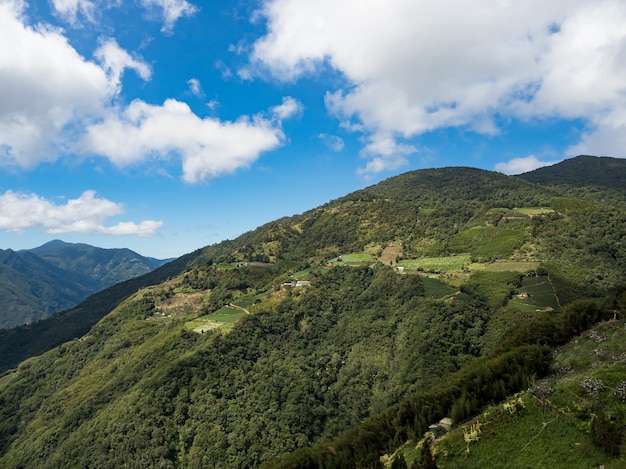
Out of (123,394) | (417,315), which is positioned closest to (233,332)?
(123,394)

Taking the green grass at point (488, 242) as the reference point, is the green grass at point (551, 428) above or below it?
below

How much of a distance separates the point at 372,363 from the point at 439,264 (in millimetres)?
43839

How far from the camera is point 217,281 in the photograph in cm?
15775

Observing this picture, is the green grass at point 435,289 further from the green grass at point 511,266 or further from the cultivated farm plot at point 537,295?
the cultivated farm plot at point 537,295

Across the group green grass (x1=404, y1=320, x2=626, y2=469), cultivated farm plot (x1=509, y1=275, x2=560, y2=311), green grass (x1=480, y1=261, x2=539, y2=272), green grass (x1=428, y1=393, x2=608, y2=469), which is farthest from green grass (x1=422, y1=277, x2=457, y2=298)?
green grass (x1=428, y1=393, x2=608, y2=469)

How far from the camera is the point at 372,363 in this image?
85.7m

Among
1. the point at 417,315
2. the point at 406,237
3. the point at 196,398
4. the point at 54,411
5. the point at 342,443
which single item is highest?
the point at 406,237

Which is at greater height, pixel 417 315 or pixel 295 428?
pixel 417 315

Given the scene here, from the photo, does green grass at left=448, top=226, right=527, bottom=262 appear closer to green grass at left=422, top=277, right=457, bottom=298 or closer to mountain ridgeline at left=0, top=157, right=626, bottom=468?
A: mountain ridgeline at left=0, top=157, right=626, bottom=468

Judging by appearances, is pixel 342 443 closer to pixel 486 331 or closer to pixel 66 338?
pixel 486 331

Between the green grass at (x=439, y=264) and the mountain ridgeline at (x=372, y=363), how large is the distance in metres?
0.97

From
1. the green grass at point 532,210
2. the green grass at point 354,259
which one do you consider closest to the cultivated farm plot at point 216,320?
the green grass at point 354,259

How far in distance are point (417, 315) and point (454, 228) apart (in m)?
71.8

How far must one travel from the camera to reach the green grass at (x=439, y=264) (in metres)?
108
